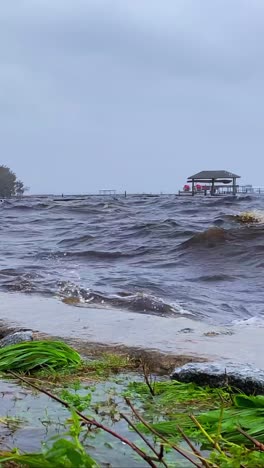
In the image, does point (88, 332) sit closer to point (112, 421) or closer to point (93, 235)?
point (112, 421)

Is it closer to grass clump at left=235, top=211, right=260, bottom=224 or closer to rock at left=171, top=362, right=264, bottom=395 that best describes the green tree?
grass clump at left=235, top=211, right=260, bottom=224

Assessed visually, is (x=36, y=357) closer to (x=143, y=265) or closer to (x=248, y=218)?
(x=143, y=265)

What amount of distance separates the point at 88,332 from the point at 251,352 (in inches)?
49.9

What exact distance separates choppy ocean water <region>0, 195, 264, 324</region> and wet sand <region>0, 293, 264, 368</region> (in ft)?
2.42

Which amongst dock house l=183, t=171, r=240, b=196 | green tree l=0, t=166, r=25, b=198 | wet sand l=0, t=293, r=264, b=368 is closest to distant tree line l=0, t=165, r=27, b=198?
green tree l=0, t=166, r=25, b=198

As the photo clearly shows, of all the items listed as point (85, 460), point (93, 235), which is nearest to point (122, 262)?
point (93, 235)

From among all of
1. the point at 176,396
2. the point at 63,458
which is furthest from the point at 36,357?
the point at 63,458

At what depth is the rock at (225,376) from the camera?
10.1 ft

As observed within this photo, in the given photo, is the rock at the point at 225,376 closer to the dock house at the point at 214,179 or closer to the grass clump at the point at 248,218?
the grass clump at the point at 248,218

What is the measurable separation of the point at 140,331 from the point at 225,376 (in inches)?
74.8

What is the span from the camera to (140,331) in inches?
197

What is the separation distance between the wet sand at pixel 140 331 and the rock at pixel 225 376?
710 mm

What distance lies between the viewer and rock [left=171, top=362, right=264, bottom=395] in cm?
308

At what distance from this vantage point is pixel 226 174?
65.3 metres
